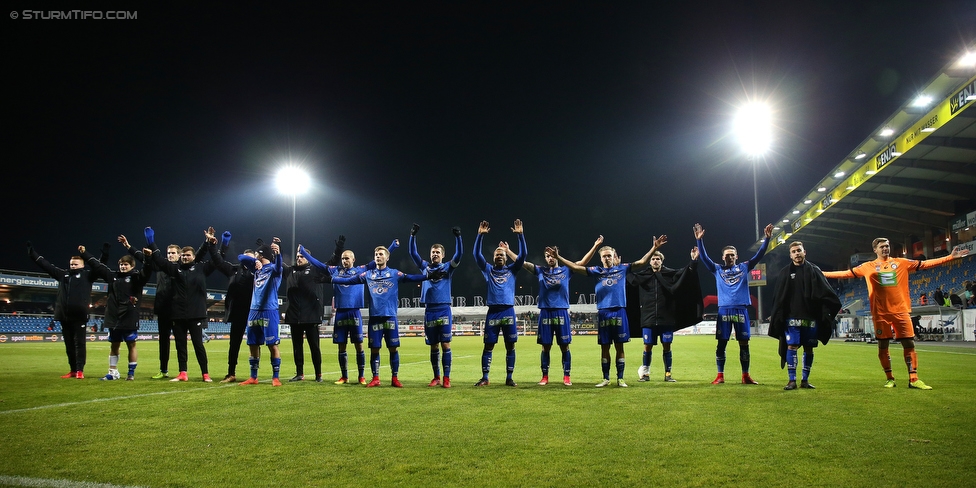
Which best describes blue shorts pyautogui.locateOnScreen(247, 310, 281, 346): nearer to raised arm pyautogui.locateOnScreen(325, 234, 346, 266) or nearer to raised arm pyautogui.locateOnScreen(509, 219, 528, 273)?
raised arm pyautogui.locateOnScreen(325, 234, 346, 266)

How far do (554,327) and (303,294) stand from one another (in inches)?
173

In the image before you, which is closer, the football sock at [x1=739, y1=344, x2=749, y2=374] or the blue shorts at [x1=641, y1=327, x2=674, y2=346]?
the football sock at [x1=739, y1=344, x2=749, y2=374]

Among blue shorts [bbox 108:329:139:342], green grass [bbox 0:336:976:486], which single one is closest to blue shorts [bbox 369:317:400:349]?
green grass [bbox 0:336:976:486]

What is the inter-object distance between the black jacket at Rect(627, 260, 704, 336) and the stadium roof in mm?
12571

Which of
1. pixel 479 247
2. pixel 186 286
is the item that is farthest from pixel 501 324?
pixel 186 286

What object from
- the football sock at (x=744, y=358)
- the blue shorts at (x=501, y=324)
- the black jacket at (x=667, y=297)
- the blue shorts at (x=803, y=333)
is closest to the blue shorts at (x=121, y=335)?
the blue shorts at (x=501, y=324)

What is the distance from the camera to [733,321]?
955cm

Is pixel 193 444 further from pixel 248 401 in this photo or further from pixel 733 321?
pixel 733 321

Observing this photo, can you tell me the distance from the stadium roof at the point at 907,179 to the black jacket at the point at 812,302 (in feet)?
40.9

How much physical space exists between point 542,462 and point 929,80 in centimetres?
2135

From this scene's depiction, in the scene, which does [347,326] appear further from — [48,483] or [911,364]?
[911,364]

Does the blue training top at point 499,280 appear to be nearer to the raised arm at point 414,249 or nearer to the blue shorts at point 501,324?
the blue shorts at point 501,324

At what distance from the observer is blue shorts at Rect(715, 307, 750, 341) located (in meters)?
9.48

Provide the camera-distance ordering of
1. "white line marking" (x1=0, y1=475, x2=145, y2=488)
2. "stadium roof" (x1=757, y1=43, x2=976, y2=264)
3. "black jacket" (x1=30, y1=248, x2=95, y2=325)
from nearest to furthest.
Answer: "white line marking" (x1=0, y1=475, x2=145, y2=488) → "black jacket" (x1=30, y1=248, x2=95, y2=325) → "stadium roof" (x1=757, y1=43, x2=976, y2=264)
